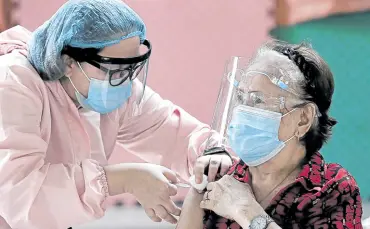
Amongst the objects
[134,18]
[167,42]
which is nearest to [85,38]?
[134,18]

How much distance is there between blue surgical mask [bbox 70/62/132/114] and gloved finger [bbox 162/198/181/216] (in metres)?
0.35

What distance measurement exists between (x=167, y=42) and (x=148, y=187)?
4.55ft

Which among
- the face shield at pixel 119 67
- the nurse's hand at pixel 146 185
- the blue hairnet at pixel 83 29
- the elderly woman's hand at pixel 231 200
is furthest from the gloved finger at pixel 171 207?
the blue hairnet at pixel 83 29

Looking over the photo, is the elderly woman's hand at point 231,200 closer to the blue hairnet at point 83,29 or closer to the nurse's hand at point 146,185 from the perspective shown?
the nurse's hand at point 146,185

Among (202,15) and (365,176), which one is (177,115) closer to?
(202,15)

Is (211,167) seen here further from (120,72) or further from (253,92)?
(120,72)

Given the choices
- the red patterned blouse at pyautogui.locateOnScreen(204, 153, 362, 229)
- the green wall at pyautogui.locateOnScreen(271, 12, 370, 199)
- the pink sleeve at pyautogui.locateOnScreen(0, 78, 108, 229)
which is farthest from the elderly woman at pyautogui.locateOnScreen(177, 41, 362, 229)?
the green wall at pyautogui.locateOnScreen(271, 12, 370, 199)

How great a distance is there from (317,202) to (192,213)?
38 centimetres

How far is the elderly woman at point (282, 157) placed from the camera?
1542 mm

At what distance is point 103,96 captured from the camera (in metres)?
1.75

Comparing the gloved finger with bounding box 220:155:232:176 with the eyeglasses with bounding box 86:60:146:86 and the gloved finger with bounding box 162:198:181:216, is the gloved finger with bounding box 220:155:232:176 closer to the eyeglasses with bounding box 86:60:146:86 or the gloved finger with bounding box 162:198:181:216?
the gloved finger with bounding box 162:198:181:216

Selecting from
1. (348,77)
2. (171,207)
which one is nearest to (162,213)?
(171,207)

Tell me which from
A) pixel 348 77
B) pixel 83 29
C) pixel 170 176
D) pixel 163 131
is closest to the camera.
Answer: pixel 83 29

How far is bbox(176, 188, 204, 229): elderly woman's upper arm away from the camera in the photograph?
5.53 feet
